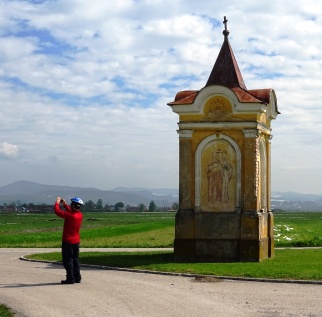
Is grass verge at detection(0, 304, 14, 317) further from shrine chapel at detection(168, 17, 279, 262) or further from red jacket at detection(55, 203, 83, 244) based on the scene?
shrine chapel at detection(168, 17, 279, 262)

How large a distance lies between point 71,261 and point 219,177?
23.5 ft

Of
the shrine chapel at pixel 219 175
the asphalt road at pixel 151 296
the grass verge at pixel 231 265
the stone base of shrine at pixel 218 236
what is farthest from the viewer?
the shrine chapel at pixel 219 175

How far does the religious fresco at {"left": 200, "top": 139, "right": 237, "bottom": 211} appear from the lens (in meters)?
21.8

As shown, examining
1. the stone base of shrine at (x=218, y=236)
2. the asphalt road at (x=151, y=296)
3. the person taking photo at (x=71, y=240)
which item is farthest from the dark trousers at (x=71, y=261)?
the stone base of shrine at (x=218, y=236)

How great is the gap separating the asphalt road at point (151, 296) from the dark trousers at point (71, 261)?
302 mm

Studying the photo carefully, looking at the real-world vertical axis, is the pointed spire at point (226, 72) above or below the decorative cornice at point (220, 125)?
above

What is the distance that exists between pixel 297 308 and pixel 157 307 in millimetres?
2494

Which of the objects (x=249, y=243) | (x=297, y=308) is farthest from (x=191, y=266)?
(x=297, y=308)

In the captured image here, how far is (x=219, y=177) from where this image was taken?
71.5ft

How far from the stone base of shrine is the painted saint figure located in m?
0.52

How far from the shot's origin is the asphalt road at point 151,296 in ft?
40.2

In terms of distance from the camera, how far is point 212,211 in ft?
71.7

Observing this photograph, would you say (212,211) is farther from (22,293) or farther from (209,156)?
(22,293)

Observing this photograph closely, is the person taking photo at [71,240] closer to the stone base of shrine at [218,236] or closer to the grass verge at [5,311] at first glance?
the grass verge at [5,311]
